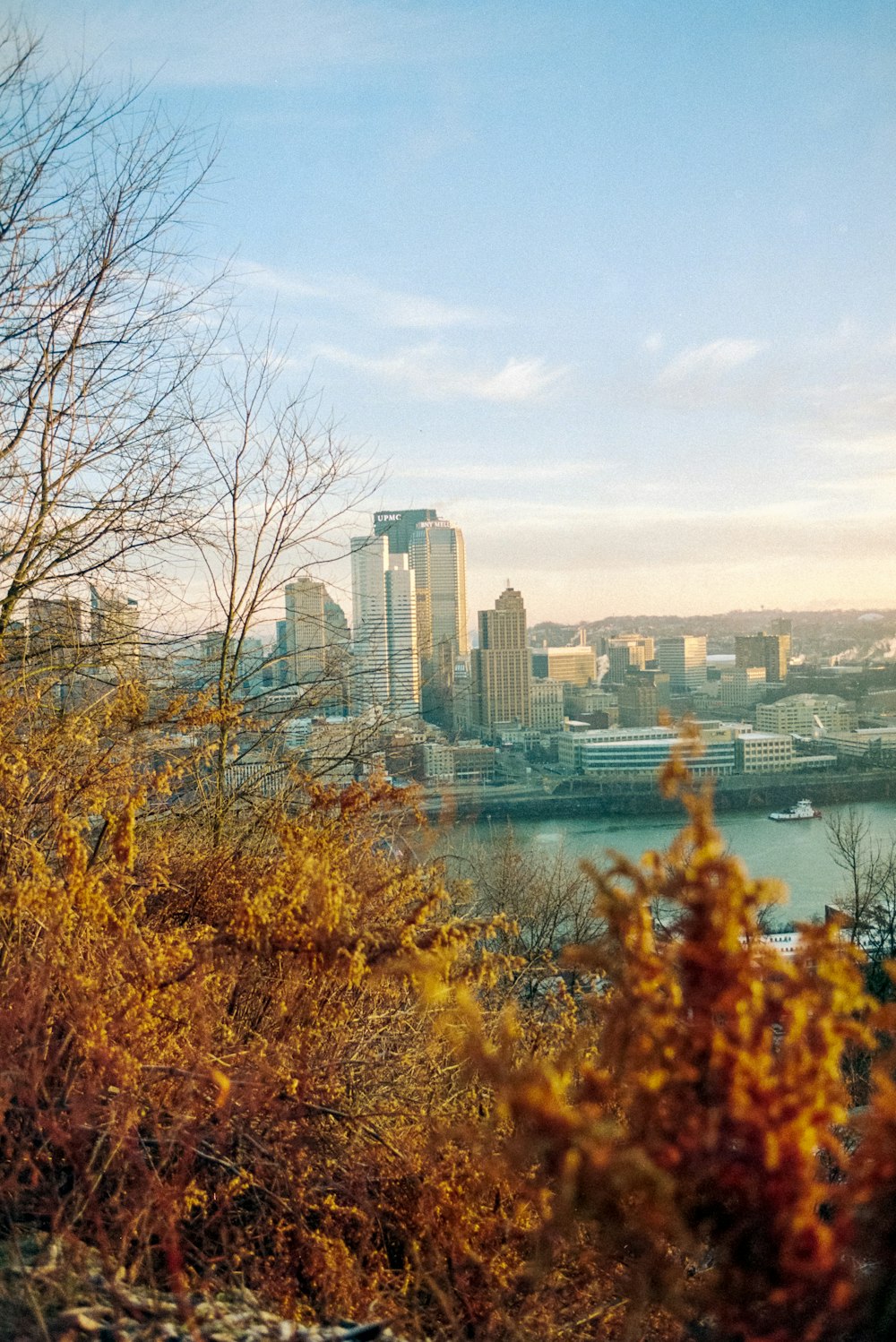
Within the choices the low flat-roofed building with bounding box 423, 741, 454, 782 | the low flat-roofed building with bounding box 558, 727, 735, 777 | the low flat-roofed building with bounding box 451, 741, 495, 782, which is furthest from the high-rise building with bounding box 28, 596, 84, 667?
the low flat-roofed building with bounding box 558, 727, 735, 777

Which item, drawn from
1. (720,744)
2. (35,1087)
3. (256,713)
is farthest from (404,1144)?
(720,744)

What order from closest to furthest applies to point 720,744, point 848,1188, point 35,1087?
point 848,1188, point 35,1087, point 720,744

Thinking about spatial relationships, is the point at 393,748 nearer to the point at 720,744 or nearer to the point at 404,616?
the point at 404,616

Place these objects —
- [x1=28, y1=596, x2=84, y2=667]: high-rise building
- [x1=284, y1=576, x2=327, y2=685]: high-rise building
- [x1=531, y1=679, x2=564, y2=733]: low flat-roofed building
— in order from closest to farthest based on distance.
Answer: [x1=28, y1=596, x2=84, y2=667]: high-rise building < [x1=284, y1=576, x2=327, y2=685]: high-rise building < [x1=531, y1=679, x2=564, y2=733]: low flat-roofed building

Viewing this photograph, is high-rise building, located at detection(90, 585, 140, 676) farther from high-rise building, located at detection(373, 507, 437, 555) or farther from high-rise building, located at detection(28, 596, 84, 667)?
high-rise building, located at detection(373, 507, 437, 555)

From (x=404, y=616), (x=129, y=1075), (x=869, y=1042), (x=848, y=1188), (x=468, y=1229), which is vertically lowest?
(x=468, y=1229)

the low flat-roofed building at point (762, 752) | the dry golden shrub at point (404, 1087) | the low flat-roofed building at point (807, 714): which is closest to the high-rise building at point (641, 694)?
the low flat-roofed building at point (762, 752)

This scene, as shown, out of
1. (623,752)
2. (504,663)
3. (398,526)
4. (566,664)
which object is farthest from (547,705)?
(398,526)
